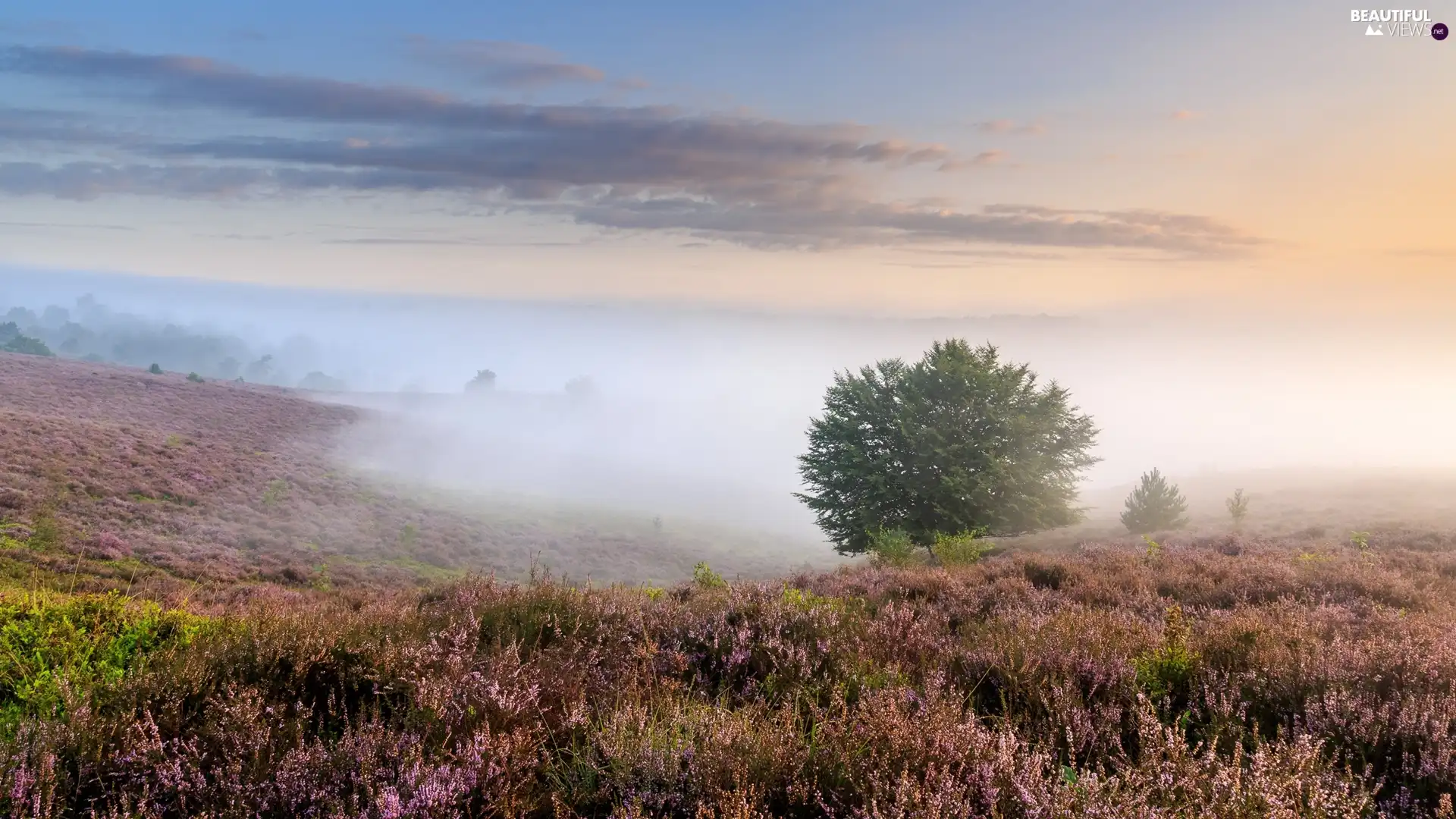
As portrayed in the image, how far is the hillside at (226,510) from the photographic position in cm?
2334

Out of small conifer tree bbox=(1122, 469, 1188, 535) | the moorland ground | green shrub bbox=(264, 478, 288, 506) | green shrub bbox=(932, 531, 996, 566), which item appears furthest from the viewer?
green shrub bbox=(264, 478, 288, 506)

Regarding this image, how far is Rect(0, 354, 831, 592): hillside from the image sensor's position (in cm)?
2334

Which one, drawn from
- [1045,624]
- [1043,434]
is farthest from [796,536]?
[1045,624]

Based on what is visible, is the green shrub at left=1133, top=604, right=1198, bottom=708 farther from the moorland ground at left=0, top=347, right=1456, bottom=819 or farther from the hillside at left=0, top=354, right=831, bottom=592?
the hillside at left=0, top=354, right=831, bottom=592

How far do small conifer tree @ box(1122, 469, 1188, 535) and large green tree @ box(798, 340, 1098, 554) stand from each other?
8.02m

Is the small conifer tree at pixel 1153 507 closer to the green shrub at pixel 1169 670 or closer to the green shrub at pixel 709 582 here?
the green shrub at pixel 709 582

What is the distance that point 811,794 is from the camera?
9.31 ft

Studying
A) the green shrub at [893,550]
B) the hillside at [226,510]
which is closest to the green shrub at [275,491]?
the hillside at [226,510]

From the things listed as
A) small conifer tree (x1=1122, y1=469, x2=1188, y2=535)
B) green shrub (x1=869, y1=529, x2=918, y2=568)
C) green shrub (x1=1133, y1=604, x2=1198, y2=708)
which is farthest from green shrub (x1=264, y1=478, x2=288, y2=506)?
small conifer tree (x1=1122, y1=469, x2=1188, y2=535)

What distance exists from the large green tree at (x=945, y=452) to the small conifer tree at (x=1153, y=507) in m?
8.02

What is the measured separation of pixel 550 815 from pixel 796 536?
302 feet

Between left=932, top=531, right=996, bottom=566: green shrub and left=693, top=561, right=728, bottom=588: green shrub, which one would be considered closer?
left=693, top=561, right=728, bottom=588: green shrub

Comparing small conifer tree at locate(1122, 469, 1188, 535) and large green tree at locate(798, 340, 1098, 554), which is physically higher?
large green tree at locate(798, 340, 1098, 554)

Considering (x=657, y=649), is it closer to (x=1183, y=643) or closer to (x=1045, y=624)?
(x=1045, y=624)
